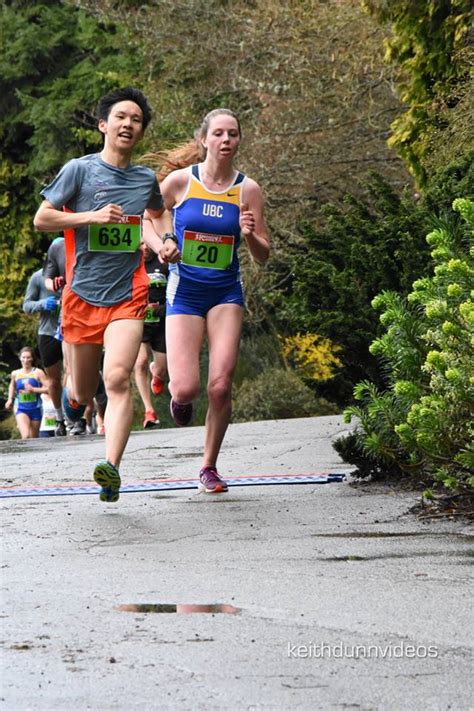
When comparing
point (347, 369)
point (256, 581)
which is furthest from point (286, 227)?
point (256, 581)

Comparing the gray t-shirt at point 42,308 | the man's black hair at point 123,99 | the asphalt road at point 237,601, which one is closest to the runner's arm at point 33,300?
the gray t-shirt at point 42,308

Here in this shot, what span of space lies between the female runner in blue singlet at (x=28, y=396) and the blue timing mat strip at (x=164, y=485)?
9.51 metres

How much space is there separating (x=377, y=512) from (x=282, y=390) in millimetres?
14124

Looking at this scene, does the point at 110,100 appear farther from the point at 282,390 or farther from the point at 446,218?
the point at 282,390

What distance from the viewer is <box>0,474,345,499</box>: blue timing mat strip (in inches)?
363

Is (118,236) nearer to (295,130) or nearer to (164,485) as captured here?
(164,485)

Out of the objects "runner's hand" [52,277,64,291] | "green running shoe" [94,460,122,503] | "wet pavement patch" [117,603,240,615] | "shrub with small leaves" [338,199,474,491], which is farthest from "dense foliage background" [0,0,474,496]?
"wet pavement patch" [117,603,240,615]

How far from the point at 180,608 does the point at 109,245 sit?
3.43 m

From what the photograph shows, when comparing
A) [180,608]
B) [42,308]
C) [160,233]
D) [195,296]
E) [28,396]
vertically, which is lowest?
[180,608]

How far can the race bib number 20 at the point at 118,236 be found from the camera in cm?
827

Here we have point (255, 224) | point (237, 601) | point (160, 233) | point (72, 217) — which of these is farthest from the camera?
point (160, 233)

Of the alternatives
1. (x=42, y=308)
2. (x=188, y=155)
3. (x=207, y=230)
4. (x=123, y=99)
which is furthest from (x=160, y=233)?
(x=42, y=308)

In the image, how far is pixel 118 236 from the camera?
8.30 metres

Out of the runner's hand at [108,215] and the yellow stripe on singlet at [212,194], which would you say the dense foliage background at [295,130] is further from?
the runner's hand at [108,215]
